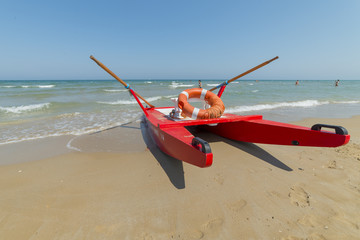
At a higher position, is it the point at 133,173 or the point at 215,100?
the point at 215,100

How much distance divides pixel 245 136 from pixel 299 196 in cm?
178

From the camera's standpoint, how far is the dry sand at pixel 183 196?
5.85 feet

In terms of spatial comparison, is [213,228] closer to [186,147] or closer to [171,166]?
[186,147]

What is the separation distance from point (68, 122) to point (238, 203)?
22.2 feet

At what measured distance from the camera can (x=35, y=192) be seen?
2.42 meters

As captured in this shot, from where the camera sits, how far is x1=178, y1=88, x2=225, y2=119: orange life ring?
3631mm

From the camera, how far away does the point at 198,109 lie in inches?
147

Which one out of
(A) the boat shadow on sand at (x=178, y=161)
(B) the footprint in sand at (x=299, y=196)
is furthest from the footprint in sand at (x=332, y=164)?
(B) the footprint in sand at (x=299, y=196)

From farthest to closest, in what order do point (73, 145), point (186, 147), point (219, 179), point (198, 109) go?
point (73, 145), point (198, 109), point (219, 179), point (186, 147)

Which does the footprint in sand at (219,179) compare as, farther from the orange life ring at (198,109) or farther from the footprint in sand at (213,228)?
the orange life ring at (198,109)

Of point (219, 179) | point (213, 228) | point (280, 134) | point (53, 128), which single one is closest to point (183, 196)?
point (213, 228)

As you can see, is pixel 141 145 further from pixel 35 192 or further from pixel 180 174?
pixel 35 192

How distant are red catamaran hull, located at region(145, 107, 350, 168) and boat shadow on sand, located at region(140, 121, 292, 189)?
0.17m

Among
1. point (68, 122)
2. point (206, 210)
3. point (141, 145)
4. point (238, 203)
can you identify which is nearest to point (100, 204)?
point (206, 210)
